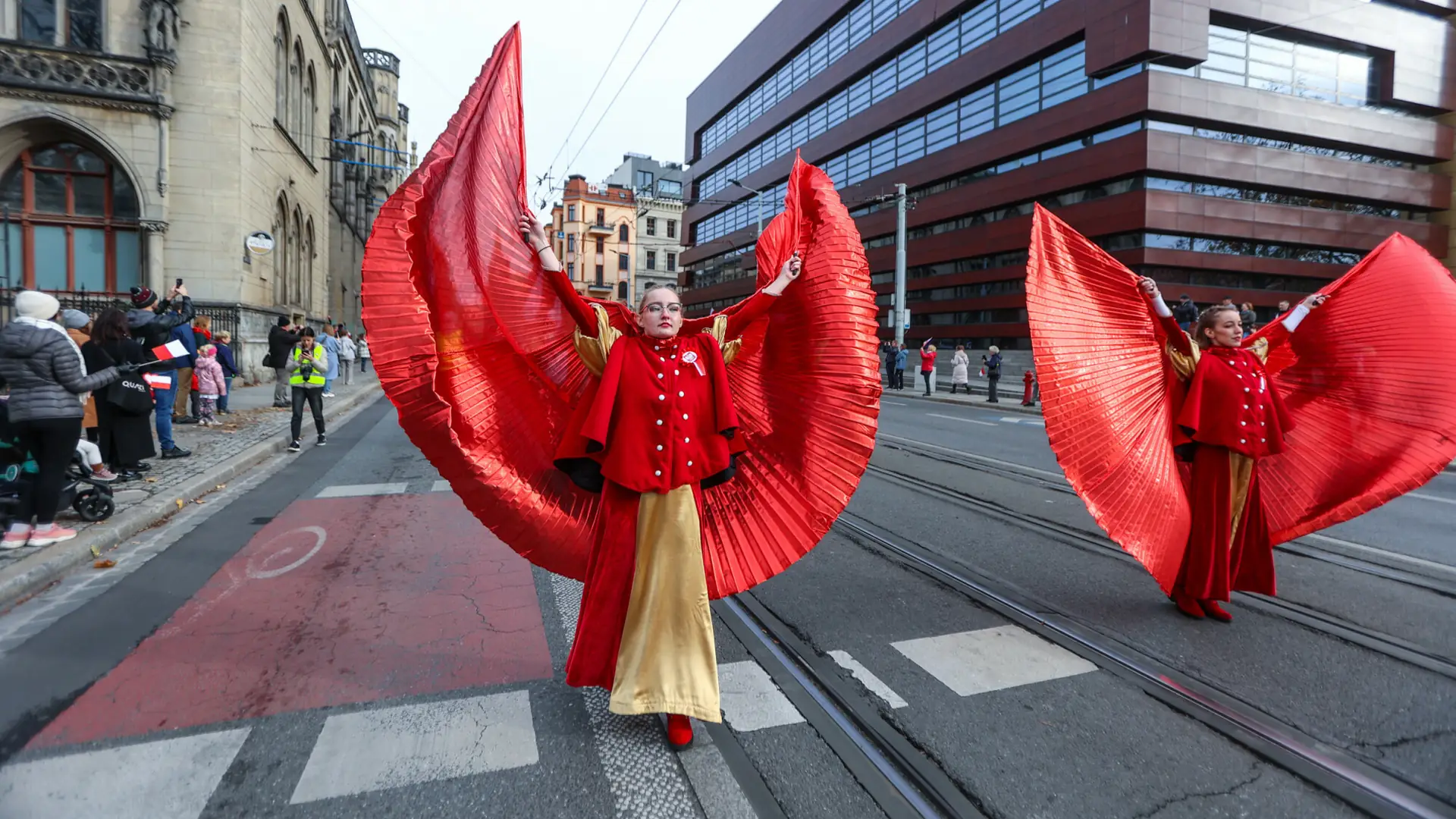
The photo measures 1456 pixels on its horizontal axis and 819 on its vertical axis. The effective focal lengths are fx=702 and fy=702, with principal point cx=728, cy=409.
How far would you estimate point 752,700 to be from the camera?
10.2 feet

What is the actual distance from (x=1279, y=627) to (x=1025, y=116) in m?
30.4

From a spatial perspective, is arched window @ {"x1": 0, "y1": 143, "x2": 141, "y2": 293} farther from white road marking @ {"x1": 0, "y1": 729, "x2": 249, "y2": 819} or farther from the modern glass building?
the modern glass building

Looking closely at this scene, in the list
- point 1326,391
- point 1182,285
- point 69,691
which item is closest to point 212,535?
point 69,691

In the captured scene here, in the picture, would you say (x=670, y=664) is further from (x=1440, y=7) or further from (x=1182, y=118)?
(x=1440, y=7)

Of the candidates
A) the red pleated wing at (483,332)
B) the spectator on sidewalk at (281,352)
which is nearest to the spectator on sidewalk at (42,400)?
the red pleated wing at (483,332)

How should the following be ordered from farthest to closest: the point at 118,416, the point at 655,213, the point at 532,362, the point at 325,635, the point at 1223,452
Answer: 1. the point at 655,213
2. the point at 118,416
3. the point at 1223,452
4. the point at 325,635
5. the point at 532,362

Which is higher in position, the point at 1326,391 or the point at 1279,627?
the point at 1326,391

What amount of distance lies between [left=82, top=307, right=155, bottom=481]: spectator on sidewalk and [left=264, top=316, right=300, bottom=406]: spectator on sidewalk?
516 cm

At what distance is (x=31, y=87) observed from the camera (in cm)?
1545

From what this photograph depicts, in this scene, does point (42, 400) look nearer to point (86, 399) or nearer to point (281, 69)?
point (86, 399)

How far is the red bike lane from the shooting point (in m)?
3.04

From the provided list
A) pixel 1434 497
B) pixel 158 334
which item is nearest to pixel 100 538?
pixel 158 334

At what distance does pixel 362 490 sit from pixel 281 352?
24.8 ft

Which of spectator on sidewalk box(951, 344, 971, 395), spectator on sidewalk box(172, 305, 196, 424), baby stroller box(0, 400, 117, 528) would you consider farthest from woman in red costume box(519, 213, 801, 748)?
spectator on sidewalk box(951, 344, 971, 395)
